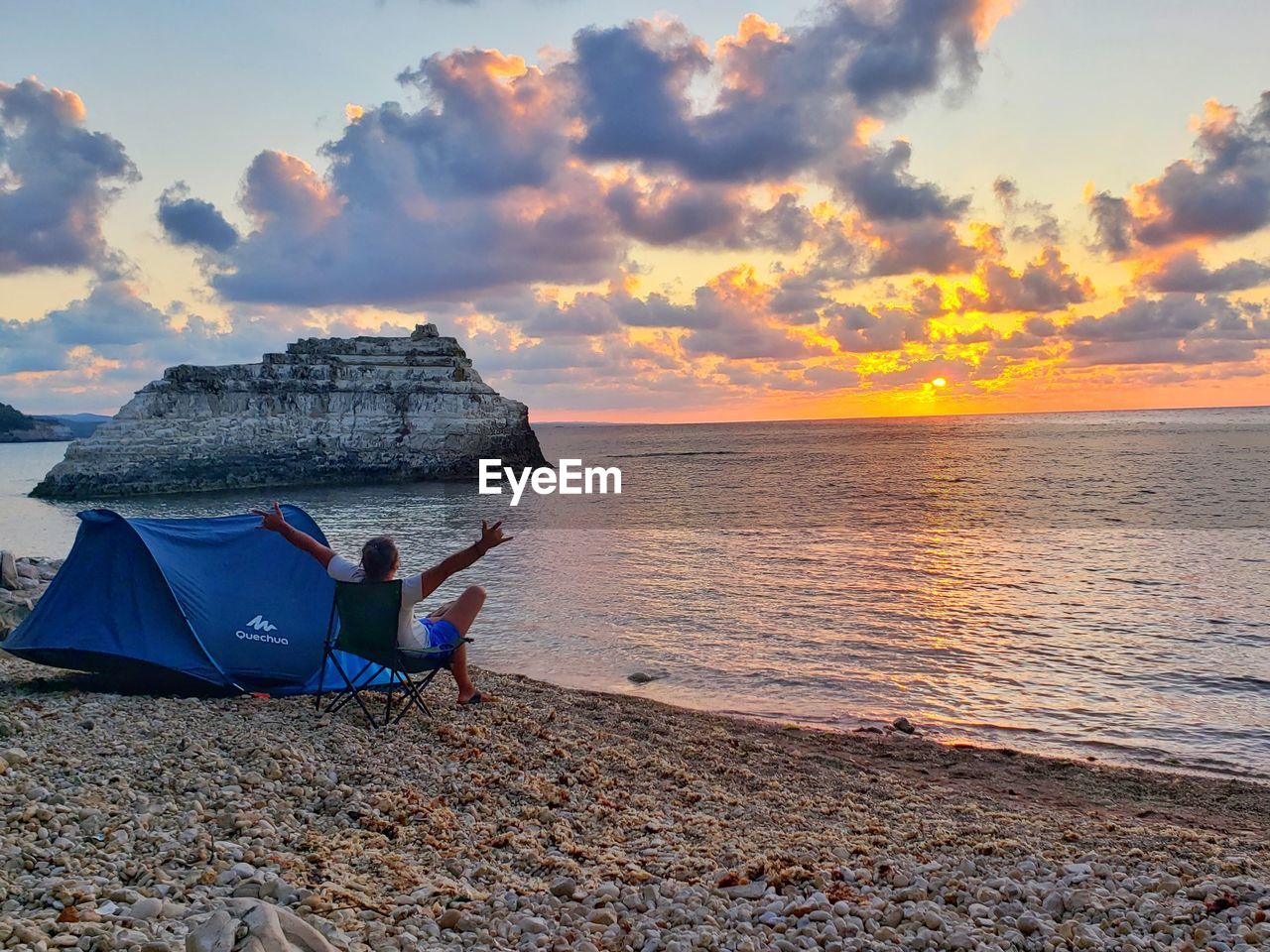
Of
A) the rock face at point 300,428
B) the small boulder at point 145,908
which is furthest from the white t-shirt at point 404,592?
the rock face at point 300,428

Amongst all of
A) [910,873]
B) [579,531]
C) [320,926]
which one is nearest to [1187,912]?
[910,873]

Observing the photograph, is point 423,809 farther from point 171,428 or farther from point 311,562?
point 171,428

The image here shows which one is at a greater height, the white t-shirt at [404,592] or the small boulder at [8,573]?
the white t-shirt at [404,592]

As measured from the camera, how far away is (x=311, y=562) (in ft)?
29.6

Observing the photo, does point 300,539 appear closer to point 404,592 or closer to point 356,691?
point 404,592

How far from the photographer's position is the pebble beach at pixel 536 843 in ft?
13.6

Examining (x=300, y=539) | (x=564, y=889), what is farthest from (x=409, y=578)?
(x=564, y=889)

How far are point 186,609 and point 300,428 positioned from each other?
184ft

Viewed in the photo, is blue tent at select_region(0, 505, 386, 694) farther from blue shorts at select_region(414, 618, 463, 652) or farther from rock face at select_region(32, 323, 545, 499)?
rock face at select_region(32, 323, 545, 499)

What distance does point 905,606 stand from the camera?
698 inches

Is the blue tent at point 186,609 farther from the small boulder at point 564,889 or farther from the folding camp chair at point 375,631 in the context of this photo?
the small boulder at point 564,889

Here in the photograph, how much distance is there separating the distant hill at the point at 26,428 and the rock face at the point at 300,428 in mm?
144847

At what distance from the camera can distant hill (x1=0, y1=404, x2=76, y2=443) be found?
6929 inches

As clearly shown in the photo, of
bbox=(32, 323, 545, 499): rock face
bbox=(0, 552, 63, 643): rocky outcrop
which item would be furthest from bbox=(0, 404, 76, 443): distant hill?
bbox=(0, 552, 63, 643): rocky outcrop
